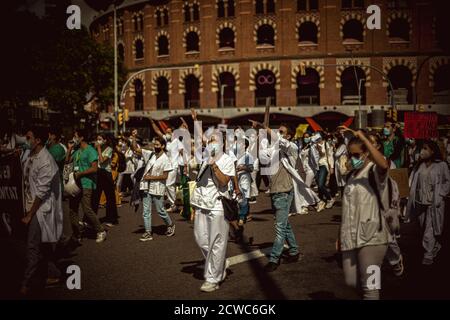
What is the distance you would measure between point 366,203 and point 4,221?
18.1 ft

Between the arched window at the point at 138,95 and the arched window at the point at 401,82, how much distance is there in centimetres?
2236

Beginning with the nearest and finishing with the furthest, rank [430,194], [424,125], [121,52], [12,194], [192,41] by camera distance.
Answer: [12,194]
[430,194]
[424,125]
[192,41]
[121,52]

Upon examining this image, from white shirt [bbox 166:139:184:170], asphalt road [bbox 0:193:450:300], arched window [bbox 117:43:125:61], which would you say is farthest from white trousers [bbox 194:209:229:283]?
arched window [bbox 117:43:125:61]

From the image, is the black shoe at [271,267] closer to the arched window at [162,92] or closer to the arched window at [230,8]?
the arched window at [230,8]

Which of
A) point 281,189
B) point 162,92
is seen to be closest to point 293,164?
point 281,189

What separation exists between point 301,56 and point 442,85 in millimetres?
11495

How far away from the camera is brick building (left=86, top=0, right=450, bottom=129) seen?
37.1 metres

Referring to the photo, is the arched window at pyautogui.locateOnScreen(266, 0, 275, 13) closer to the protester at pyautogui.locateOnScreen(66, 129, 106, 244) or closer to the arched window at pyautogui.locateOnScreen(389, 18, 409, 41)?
the arched window at pyautogui.locateOnScreen(389, 18, 409, 41)

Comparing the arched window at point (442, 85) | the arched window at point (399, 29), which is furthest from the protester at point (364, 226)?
the arched window at point (399, 29)

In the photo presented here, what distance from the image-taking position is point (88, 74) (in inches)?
1357

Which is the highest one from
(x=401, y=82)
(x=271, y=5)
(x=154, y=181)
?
(x=271, y=5)

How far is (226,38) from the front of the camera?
40438 mm

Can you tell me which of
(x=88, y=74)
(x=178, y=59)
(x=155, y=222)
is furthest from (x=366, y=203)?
(x=178, y=59)

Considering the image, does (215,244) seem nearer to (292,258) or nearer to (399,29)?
(292,258)
